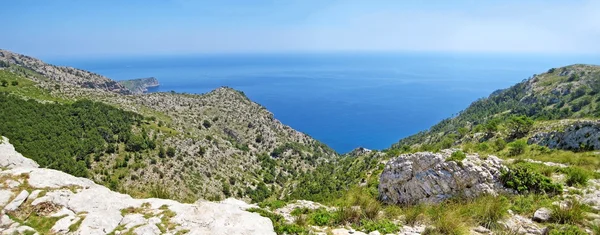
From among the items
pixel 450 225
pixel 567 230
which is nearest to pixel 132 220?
pixel 450 225

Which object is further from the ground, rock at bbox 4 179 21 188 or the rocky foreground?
rock at bbox 4 179 21 188

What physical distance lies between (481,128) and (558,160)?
139 feet

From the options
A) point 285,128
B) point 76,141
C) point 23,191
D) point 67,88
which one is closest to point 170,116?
point 67,88

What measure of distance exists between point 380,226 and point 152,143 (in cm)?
6200

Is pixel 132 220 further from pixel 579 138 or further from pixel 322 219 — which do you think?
pixel 579 138

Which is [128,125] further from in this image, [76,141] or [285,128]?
→ [285,128]

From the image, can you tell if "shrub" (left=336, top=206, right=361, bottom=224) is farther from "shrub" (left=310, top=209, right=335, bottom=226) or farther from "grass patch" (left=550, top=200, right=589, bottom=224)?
"grass patch" (left=550, top=200, right=589, bottom=224)

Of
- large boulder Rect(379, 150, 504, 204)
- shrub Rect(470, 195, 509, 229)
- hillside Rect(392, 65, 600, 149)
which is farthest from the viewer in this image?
hillside Rect(392, 65, 600, 149)

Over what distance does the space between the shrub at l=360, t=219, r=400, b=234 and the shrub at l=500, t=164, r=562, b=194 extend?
6990 millimetres

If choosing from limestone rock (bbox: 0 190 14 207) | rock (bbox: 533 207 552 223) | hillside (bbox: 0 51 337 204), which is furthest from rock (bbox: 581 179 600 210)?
limestone rock (bbox: 0 190 14 207)

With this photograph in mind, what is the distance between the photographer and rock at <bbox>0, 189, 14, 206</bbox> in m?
10.7

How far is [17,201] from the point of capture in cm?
1087

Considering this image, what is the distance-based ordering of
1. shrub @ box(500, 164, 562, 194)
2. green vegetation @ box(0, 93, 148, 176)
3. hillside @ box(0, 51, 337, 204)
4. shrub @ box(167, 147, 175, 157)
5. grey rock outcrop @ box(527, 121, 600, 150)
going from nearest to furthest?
shrub @ box(500, 164, 562, 194)
grey rock outcrop @ box(527, 121, 600, 150)
green vegetation @ box(0, 93, 148, 176)
hillside @ box(0, 51, 337, 204)
shrub @ box(167, 147, 175, 157)

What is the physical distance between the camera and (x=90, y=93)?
83875 mm
